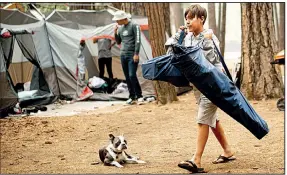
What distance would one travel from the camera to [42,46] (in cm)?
809

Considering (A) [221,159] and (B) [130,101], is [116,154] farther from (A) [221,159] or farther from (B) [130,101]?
(B) [130,101]

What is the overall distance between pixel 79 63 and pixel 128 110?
2.52 metres

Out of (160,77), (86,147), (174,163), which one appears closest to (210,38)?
(160,77)

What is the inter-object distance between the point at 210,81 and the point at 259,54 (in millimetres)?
3614

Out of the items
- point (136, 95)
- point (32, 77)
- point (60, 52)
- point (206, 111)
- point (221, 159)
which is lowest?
point (136, 95)

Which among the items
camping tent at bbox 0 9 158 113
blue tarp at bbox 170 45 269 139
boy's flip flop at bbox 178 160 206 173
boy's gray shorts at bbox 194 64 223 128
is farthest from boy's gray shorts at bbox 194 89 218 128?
camping tent at bbox 0 9 158 113

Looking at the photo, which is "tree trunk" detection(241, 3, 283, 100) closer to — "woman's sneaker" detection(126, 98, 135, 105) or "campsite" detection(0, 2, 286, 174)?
"campsite" detection(0, 2, 286, 174)

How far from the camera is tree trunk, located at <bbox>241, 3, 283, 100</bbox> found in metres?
6.33

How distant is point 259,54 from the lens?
252 inches

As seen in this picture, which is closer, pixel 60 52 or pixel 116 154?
pixel 116 154

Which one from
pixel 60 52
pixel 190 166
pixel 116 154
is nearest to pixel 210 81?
pixel 190 166

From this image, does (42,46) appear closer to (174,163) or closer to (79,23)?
(79,23)

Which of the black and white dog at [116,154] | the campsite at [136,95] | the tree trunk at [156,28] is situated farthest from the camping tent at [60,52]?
the black and white dog at [116,154]

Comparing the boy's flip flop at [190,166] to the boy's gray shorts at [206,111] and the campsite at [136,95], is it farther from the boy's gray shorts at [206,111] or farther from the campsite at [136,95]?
the boy's gray shorts at [206,111]
